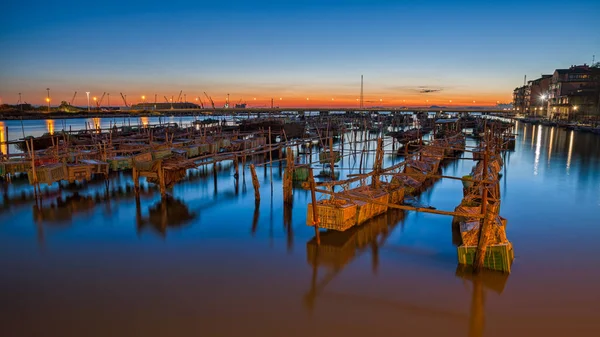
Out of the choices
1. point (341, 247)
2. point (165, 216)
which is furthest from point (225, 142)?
point (341, 247)

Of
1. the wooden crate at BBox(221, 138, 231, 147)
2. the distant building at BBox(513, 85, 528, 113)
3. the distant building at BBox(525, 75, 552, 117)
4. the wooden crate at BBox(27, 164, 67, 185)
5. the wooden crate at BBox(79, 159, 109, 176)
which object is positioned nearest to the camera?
the wooden crate at BBox(27, 164, 67, 185)

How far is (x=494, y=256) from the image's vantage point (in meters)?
9.61

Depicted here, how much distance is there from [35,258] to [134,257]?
2829 millimetres

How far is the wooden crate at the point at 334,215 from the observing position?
1197cm

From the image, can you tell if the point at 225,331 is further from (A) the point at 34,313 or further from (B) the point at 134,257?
(B) the point at 134,257

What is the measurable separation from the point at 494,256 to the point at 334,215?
4.45 metres

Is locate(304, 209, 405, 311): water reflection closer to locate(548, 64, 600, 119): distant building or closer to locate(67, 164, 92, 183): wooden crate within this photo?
locate(67, 164, 92, 183): wooden crate

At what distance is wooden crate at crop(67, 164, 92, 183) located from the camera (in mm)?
18578

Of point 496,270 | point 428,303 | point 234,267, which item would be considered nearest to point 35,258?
point 234,267

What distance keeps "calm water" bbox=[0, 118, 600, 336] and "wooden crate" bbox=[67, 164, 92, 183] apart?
2.21 metres

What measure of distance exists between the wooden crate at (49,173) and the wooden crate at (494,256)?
663 inches

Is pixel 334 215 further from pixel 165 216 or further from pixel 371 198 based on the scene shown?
pixel 165 216

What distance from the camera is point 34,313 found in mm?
8281

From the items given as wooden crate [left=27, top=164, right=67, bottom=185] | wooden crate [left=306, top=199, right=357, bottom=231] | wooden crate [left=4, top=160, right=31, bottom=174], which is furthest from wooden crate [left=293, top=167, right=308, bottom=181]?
wooden crate [left=4, top=160, right=31, bottom=174]
